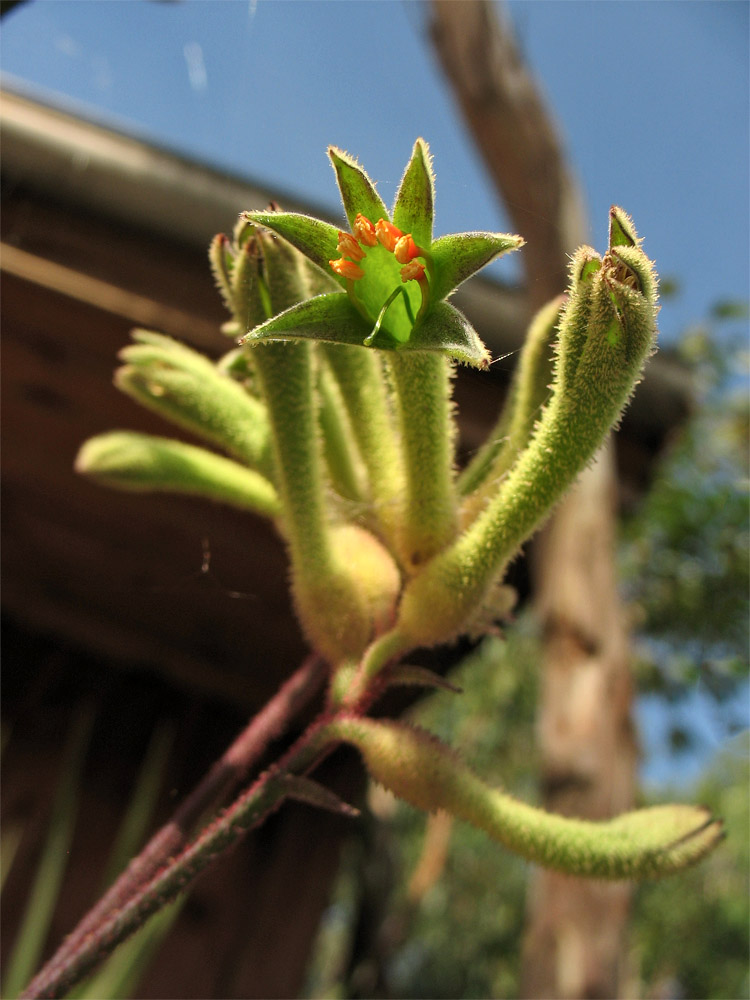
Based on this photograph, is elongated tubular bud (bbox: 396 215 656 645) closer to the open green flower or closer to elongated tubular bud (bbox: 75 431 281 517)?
the open green flower

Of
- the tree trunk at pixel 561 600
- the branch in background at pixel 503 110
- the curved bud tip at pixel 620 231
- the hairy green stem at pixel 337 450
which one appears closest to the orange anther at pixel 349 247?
the curved bud tip at pixel 620 231

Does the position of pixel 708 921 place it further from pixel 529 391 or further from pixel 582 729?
pixel 529 391

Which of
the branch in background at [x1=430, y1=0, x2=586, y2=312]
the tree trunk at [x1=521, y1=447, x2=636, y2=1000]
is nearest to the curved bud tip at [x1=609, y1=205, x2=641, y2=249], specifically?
the tree trunk at [x1=521, y1=447, x2=636, y2=1000]

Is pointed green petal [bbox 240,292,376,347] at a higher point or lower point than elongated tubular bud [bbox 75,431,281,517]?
higher

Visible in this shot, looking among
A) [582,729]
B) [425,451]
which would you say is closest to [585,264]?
[425,451]

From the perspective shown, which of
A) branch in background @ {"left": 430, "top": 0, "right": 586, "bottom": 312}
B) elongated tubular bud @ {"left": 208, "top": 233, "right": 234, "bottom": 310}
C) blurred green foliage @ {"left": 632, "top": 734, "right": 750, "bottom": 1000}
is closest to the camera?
elongated tubular bud @ {"left": 208, "top": 233, "right": 234, "bottom": 310}
